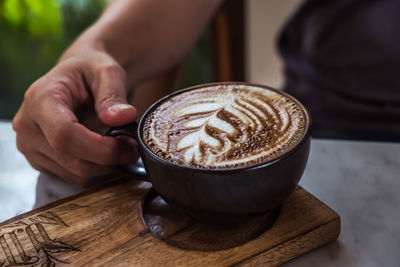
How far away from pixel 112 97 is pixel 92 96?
0.42 ft

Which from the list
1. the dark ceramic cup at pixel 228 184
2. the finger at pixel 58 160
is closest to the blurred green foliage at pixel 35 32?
the finger at pixel 58 160

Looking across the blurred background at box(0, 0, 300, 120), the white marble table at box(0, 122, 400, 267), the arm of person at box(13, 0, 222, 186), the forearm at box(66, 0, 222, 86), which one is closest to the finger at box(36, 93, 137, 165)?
the arm of person at box(13, 0, 222, 186)

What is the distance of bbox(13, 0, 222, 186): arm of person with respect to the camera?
2.65ft

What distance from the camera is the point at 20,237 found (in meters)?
0.70

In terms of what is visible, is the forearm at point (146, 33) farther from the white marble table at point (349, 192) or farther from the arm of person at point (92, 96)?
the white marble table at point (349, 192)

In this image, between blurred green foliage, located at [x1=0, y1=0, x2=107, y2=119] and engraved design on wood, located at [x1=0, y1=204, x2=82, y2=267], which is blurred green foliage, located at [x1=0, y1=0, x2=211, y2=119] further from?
engraved design on wood, located at [x1=0, y1=204, x2=82, y2=267]

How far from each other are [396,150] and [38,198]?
0.71 metres

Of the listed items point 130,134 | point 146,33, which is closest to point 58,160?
point 130,134

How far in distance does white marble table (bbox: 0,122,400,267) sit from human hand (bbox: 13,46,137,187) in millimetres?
65

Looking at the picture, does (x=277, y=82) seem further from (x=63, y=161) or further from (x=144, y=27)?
(x=63, y=161)

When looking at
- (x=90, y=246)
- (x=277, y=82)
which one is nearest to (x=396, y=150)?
(x=90, y=246)

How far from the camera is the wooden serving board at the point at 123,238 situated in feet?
2.08

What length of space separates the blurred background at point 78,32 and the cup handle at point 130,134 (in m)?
1.29

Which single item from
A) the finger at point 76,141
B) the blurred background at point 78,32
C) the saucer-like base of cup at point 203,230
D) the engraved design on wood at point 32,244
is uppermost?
the finger at point 76,141
